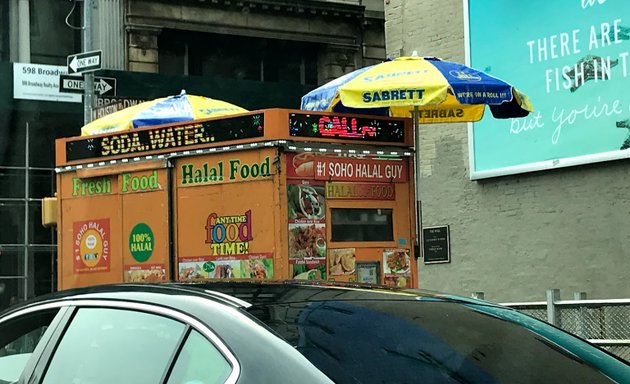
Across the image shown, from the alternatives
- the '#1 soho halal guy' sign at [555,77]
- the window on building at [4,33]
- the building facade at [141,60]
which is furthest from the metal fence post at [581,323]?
the window on building at [4,33]

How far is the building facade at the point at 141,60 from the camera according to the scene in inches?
803

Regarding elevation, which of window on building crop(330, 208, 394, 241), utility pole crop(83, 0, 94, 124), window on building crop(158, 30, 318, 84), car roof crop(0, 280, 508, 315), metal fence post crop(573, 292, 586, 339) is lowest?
metal fence post crop(573, 292, 586, 339)

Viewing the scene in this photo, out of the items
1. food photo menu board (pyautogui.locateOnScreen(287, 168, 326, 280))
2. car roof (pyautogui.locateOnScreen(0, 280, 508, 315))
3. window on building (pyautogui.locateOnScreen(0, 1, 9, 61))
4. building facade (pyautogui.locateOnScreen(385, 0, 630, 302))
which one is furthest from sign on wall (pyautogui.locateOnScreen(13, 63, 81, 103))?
car roof (pyautogui.locateOnScreen(0, 280, 508, 315))

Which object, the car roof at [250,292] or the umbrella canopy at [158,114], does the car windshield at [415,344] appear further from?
the umbrella canopy at [158,114]

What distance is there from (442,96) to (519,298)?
5883mm

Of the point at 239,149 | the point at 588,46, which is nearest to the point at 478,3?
the point at 588,46

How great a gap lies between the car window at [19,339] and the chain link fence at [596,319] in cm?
598

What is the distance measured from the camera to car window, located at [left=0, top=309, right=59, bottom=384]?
386 centimetres

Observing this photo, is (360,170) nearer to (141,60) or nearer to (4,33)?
(141,60)

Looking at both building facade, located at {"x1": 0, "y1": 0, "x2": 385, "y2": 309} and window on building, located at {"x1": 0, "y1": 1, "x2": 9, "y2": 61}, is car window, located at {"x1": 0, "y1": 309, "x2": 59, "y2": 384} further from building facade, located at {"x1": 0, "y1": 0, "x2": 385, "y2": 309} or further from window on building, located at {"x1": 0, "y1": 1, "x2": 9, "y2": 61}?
window on building, located at {"x1": 0, "y1": 1, "x2": 9, "y2": 61}

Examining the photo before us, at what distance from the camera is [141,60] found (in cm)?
2183

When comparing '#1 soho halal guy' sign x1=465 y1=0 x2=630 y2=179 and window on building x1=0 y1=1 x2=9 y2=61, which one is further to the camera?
window on building x1=0 y1=1 x2=9 y2=61

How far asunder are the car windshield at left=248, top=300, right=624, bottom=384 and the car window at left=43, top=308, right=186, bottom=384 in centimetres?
39

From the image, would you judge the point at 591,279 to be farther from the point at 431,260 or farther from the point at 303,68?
the point at 303,68
